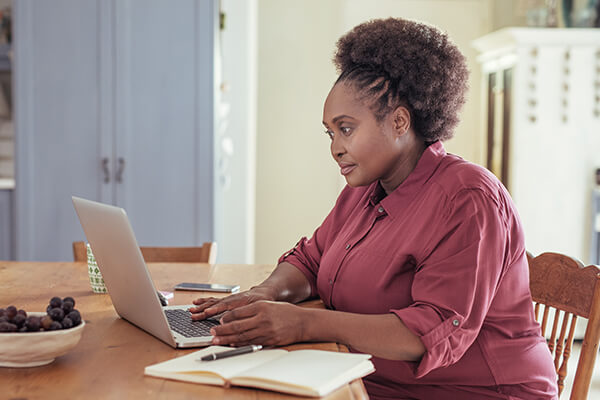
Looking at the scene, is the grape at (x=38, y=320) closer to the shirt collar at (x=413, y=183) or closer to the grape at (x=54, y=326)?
the grape at (x=54, y=326)

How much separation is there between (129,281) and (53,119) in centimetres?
267

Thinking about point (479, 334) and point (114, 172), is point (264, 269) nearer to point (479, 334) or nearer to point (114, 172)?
point (479, 334)

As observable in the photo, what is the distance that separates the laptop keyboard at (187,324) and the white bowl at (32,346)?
0.79 ft

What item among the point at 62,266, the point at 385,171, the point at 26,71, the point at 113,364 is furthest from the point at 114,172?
the point at 113,364

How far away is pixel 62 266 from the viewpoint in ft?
6.79

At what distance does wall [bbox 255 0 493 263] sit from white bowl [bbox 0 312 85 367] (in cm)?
410

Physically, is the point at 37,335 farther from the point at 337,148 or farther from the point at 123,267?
the point at 337,148

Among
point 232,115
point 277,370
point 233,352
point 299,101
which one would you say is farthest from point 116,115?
point 277,370

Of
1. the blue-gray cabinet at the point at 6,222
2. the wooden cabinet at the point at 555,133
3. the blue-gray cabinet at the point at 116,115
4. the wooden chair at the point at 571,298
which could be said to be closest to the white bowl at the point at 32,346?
the wooden chair at the point at 571,298

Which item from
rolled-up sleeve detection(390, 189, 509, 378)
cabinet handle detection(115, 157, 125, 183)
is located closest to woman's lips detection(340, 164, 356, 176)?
rolled-up sleeve detection(390, 189, 509, 378)

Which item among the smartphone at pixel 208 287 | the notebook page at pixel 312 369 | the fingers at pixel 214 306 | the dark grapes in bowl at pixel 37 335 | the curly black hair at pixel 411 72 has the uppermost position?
the curly black hair at pixel 411 72

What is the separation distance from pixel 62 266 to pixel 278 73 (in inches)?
130

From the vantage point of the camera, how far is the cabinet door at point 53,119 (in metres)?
3.59

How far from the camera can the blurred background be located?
358 centimetres
